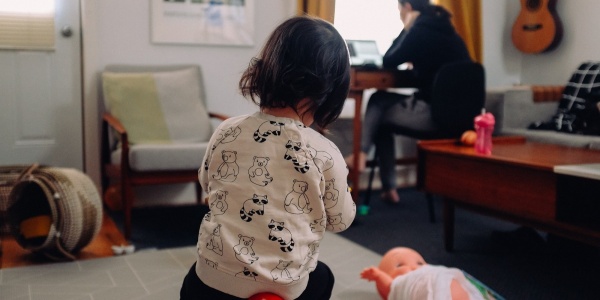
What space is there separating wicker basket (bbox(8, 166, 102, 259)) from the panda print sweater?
1429 millimetres

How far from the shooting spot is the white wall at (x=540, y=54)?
4047 mm

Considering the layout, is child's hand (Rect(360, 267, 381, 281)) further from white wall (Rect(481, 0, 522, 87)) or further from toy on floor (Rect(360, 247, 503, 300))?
white wall (Rect(481, 0, 522, 87))

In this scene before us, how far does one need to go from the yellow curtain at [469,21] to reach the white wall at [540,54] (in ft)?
0.71

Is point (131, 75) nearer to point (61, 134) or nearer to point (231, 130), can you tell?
point (61, 134)

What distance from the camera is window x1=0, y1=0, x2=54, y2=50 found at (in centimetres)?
305

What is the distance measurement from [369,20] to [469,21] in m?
0.75

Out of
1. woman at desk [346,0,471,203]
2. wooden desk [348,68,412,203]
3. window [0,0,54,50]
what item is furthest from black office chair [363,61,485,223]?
window [0,0,54,50]

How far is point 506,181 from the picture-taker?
2.15 meters

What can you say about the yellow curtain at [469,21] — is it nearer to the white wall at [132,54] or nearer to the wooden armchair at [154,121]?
the white wall at [132,54]

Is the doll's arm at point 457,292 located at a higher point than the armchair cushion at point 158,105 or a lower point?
lower

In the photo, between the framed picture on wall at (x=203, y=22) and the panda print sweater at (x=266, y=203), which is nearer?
the panda print sweater at (x=266, y=203)

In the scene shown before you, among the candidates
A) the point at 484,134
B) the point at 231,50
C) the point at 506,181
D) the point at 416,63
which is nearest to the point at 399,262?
the point at 506,181

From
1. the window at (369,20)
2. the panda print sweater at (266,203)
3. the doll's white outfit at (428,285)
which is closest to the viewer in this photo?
the panda print sweater at (266,203)

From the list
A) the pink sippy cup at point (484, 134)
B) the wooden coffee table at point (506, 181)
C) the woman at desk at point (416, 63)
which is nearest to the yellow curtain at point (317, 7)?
the woman at desk at point (416, 63)
